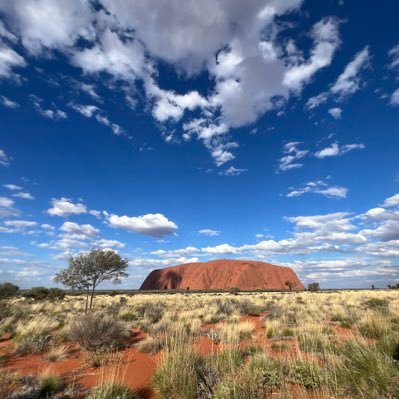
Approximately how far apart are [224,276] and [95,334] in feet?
450

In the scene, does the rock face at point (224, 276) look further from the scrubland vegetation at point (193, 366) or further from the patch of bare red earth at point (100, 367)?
the patch of bare red earth at point (100, 367)

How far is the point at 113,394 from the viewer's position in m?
5.65

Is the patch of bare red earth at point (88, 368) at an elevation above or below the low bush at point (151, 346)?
below

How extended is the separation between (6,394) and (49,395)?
2.89 ft

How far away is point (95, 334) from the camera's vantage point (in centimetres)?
998

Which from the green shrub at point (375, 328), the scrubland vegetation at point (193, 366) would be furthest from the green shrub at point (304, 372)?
the green shrub at point (375, 328)

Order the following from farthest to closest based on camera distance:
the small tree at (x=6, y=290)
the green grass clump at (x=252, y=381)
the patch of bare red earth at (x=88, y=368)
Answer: the small tree at (x=6, y=290)
the patch of bare red earth at (x=88, y=368)
the green grass clump at (x=252, y=381)

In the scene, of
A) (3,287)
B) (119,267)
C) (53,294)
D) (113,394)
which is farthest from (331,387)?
(53,294)

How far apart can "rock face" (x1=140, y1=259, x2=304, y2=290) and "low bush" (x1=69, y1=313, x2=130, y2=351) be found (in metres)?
124

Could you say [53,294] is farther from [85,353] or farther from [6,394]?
[6,394]

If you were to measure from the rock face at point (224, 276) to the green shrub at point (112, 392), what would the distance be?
12837 cm

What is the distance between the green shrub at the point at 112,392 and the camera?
5359mm

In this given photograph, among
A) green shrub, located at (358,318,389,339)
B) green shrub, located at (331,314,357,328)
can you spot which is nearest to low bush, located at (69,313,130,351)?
green shrub, located at (358,318,389,339)

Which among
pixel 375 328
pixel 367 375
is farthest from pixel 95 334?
pixel 375 328
